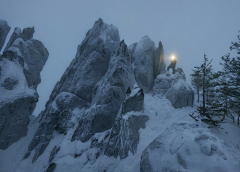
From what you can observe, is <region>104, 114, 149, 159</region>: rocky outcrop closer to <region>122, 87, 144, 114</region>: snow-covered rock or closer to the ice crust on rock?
the ice crust on rock

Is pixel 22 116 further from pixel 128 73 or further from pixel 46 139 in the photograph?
pixel 128 73

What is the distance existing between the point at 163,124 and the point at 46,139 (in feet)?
62.0

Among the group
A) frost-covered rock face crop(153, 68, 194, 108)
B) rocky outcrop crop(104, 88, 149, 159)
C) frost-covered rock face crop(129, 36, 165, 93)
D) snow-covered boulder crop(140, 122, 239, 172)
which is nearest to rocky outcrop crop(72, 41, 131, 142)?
rocky outcrop crop(104, 88, 149, 159)

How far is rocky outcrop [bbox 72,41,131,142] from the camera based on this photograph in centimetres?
1627

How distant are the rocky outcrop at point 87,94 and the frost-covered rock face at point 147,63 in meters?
8.48

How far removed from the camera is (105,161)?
12.6 meters

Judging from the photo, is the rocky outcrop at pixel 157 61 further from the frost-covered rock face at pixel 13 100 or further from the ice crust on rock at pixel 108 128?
the frost-covered rock face at pixel 13 100

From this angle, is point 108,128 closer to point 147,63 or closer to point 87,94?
point 87,94

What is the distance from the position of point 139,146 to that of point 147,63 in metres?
23.5

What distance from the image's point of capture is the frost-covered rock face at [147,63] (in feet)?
98.5

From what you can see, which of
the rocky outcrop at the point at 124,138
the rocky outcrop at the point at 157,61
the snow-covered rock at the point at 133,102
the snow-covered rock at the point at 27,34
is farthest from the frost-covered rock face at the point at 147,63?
the snow-covered rock at the point at 27,34

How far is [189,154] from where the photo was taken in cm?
664

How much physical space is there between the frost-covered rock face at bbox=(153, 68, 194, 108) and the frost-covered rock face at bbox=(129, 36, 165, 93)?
2735 millimetres

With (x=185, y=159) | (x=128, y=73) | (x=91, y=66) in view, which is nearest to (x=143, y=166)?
(x=185, y=159)
